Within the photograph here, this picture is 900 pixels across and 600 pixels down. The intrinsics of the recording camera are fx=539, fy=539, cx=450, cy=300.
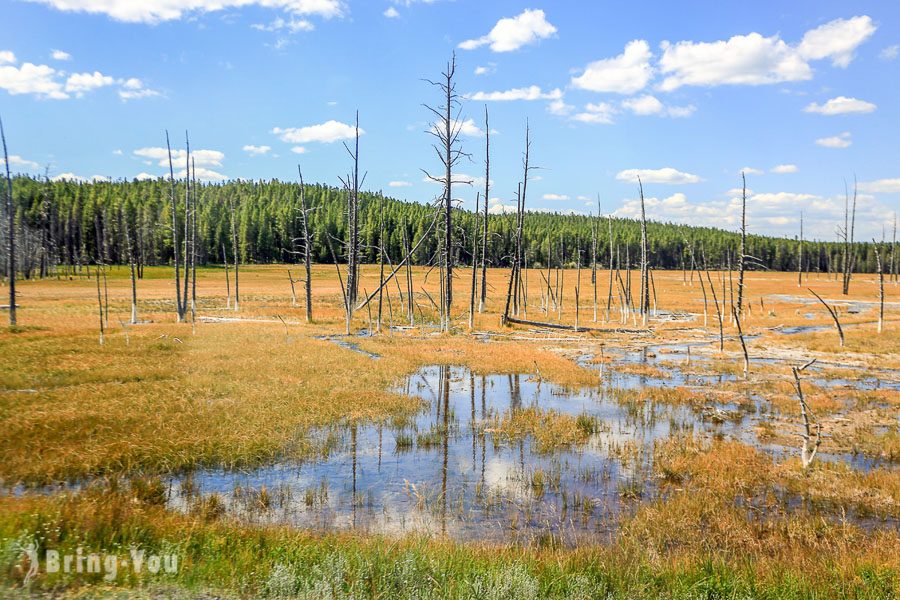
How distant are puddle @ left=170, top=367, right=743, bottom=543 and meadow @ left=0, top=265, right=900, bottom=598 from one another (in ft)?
0.20

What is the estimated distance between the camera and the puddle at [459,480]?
950 centimetres

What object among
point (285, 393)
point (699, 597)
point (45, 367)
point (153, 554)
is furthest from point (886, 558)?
point (45, 367)

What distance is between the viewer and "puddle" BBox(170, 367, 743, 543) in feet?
31.2

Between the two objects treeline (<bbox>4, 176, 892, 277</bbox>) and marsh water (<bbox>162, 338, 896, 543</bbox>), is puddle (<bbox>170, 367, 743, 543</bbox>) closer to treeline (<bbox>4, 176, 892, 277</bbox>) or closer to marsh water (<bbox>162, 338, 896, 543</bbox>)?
marsh water (<bbox>162, 338, 896, 543</bbox>)

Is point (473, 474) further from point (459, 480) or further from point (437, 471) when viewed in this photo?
point (437, 471)

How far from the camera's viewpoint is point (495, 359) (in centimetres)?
2706

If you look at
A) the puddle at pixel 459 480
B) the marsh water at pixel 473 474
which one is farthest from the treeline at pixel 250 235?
the puddle at pixel 459 480

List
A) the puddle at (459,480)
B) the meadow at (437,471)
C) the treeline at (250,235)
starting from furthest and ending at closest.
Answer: the treeline at (250,235) < the puddle at (459,480) < the meadow at (437,471)

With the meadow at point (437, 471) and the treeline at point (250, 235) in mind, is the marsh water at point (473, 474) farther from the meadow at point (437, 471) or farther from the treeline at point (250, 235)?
the treeline at point (250, 235)

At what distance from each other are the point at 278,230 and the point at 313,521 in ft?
412

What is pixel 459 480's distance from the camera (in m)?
11.6

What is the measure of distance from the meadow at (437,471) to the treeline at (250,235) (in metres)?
49.1

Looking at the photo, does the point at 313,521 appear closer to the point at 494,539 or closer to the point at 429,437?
the point at 494,539

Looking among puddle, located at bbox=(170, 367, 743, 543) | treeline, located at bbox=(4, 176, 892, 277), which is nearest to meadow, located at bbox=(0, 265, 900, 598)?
puddle, located at bbox=(170, 367, 743, 543)
